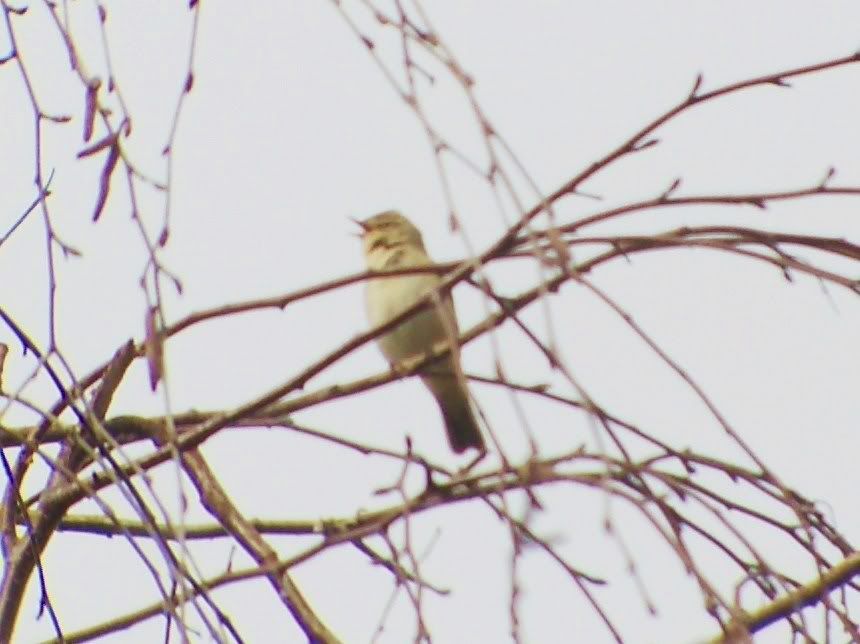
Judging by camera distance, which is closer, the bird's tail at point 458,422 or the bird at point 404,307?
the bird at point 404,307

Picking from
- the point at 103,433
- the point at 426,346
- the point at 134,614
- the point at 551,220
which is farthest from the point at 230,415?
the point at 426,346

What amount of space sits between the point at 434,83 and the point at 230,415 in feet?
2.91

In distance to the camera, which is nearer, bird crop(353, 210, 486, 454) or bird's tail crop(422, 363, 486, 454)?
bird crop(353, 210, 486, 454)

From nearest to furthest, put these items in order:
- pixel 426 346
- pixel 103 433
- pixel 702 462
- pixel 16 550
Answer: pixel 103 433 → pixel 702 462 → pixel 16 550 → pixel 426 346

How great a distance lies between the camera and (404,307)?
538cm

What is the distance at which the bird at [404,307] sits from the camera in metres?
5.75

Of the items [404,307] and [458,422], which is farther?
[458,422]

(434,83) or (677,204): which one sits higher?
(434,83)

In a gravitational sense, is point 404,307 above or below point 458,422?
below

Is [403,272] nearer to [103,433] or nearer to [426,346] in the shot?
[103,433]

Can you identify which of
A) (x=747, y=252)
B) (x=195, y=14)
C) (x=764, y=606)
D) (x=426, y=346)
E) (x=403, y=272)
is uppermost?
(x=426, y=346)

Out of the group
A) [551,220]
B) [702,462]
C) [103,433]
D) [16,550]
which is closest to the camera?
[551,220]

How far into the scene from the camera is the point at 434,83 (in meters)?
2.35

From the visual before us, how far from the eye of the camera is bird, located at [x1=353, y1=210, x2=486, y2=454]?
5.75 m
